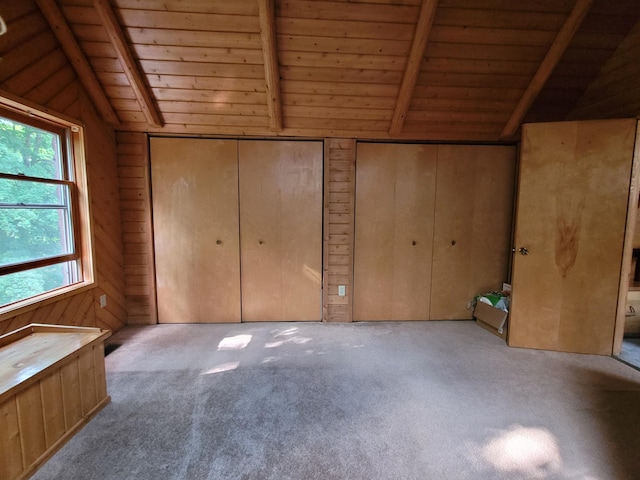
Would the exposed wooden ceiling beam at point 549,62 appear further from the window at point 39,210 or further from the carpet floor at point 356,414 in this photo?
the window at point 39,210

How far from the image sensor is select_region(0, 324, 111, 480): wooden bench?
1.25m

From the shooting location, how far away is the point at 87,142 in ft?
8.41

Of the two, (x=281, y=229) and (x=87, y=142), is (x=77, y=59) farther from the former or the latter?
(x=281, y=229)

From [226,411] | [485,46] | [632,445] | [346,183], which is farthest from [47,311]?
[485,46]

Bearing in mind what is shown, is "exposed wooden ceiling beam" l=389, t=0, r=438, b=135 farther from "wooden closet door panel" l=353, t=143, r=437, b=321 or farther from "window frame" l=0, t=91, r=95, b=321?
"window frame" l=0, t=91, r=95, b=321

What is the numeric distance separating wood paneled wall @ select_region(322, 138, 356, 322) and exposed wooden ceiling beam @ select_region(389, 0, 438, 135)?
1.72 ft

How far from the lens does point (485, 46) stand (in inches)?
95.0

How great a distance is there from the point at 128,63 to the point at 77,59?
0.42 meters

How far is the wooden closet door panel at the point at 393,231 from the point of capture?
3174 millimetres

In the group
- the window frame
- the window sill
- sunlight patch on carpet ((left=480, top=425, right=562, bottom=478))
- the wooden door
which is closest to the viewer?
sunlight patch on carpet ((left=480, top=425, right=562, bottom=478))

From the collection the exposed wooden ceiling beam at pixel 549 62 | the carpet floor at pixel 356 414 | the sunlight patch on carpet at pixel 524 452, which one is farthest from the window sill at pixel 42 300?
the exposed wooden ceiling beam at pixel 549 62

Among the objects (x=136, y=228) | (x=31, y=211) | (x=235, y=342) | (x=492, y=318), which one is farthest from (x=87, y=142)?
(x=492, y=318)

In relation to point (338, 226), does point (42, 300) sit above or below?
below

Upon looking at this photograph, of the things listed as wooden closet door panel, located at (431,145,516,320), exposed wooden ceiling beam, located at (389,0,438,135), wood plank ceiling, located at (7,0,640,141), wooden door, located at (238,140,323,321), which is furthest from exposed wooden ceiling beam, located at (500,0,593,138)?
wooden door, located at (238,140,323,321)
